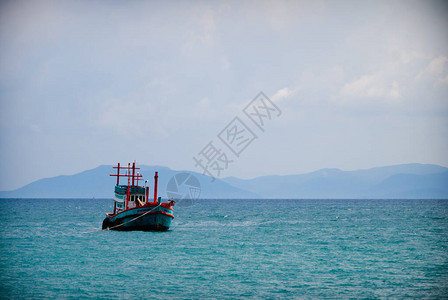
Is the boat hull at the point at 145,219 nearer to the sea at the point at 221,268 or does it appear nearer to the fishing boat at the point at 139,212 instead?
the fishing boat at the point at 139,212

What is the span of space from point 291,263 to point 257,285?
8.23 meters

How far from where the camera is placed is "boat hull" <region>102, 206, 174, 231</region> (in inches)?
2092

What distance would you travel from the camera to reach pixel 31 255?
3697 cm

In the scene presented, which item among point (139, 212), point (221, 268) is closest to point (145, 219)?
point (139, 212)

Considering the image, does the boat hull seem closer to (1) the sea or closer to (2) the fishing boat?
(2) the fishing boat

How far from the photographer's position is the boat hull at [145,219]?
53125mm

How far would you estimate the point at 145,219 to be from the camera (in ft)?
175

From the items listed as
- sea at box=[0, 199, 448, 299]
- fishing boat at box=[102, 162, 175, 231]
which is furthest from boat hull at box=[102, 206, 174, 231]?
sea at box=[0, 199, 448, 299]

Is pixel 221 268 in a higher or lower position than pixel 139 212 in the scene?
lower

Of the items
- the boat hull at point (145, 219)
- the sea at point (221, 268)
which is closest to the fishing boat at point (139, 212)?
the boat hull at point (145, 219)

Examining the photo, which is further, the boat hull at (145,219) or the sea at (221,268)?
the boat hull at (145,219)

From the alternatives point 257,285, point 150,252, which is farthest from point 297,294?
point 150,252

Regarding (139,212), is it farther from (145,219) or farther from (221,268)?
(221,268)

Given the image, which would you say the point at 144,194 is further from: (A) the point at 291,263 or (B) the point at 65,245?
(A) the point at 291,263
